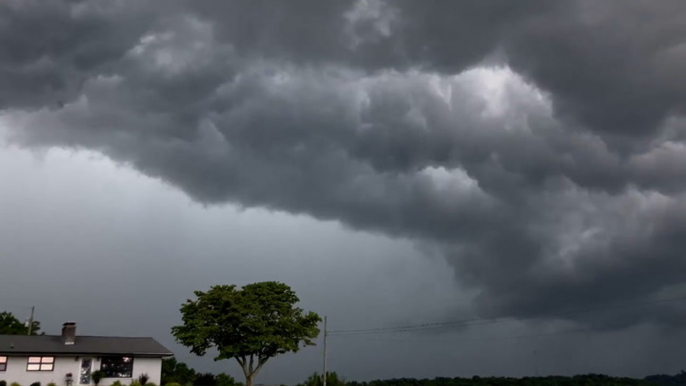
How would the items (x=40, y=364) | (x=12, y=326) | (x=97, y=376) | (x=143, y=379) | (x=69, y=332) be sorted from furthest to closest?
(x=12, y=326) < (x=69, y=332) < (x=143, y=379) < (x=97, y=376) < (x=40, y=364)

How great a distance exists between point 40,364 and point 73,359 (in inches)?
109

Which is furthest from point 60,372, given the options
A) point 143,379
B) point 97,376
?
point 143,379

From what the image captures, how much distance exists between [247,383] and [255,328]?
21.6 ft

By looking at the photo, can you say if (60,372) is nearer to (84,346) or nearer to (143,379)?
(84,346)

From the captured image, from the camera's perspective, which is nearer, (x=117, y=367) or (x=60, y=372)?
(x=60, y=372)

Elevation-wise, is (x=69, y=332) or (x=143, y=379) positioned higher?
(x=69, y=332)

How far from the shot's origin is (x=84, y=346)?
60.9 metres

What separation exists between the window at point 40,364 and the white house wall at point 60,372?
28cm

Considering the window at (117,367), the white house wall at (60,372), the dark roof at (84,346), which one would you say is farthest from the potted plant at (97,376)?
the dark roof at (84,346)

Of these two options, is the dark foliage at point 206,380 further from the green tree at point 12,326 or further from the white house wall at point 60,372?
the green tree at point 12,326

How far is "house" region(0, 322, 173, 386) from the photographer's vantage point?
57.1m

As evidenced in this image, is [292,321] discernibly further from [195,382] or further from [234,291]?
[195,382]

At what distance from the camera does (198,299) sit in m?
64.9

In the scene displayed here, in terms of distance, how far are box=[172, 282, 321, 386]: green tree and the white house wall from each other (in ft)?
12.7
